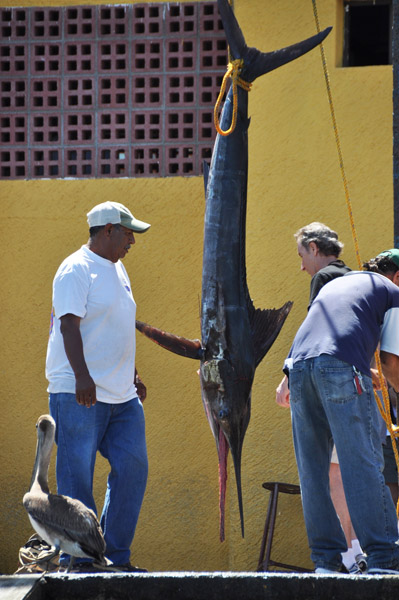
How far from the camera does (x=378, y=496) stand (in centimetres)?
395

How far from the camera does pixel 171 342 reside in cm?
482

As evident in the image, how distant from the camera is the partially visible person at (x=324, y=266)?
471 centimetres

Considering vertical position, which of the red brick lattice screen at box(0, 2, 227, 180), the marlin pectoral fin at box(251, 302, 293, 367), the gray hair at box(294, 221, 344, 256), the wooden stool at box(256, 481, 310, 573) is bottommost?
the wooden stool at box(256, 481, 310, 573)

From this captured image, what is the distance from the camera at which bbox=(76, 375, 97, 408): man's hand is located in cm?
454

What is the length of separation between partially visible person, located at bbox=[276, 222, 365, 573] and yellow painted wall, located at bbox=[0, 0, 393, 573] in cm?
74

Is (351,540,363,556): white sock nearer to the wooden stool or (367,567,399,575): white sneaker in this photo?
the wooden stool

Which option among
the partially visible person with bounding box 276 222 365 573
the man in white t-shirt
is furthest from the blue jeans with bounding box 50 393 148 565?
the partially visible person with bounding box 276 222 365 573

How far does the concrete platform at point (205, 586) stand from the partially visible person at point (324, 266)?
151 centimetres

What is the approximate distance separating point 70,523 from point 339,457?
3.51 feet

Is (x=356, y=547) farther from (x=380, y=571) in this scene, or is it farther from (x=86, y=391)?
(x=86, y=391)

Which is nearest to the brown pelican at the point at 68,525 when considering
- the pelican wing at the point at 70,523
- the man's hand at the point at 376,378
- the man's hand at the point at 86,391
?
the pelican wing at the point at 70,523

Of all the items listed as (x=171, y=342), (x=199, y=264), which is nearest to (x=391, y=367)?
(x=171, y=342)

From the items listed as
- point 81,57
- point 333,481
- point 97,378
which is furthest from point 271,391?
point 81,57

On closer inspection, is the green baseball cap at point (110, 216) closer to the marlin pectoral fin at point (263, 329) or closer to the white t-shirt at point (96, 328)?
the white t-shirt at point (96, 328)
